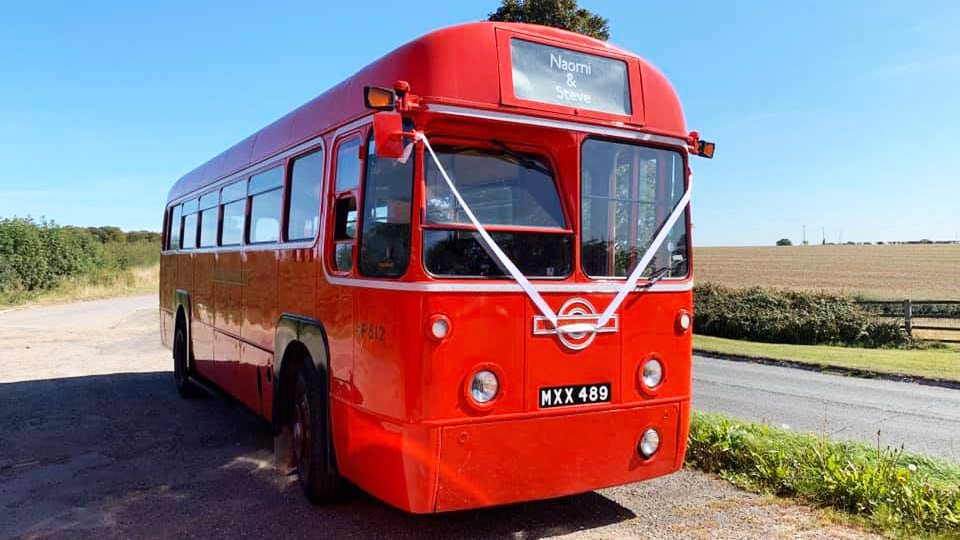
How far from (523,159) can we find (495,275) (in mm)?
769

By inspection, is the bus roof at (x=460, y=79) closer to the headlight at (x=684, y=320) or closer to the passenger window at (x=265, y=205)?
the passenger window at (x=265, y=205)

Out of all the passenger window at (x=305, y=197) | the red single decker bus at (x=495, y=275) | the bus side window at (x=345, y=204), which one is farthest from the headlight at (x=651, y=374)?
the passenger window at (x=305, y=197)

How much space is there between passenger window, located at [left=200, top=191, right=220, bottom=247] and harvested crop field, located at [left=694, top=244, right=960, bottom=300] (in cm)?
3124

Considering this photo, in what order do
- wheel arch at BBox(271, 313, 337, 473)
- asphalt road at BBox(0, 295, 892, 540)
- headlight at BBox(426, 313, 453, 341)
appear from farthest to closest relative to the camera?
wheel arch at BBox(271, 313, 337, 473) < asphalt road at BBox(0, 295, 892, 540) < headlight at BBox(426, 313, 453, 341)

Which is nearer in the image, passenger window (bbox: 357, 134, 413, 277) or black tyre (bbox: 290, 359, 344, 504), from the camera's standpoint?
passenger window (bbox: 357, 134, 413, 277)

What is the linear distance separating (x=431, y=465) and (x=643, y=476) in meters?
1.57

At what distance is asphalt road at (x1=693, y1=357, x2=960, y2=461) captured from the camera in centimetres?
871

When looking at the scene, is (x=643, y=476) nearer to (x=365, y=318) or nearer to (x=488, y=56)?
(x=365, y=318)

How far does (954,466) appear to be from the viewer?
6145mm

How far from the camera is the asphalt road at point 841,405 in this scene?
343 inches

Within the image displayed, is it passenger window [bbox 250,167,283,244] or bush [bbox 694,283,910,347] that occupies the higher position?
passenger window [bbox 250,167,283,244]

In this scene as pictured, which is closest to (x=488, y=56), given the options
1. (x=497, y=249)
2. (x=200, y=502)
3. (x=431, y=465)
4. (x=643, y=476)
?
(x=497, y=249)

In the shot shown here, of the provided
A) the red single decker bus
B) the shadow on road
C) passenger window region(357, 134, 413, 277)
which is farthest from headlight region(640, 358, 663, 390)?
passenger window region(357, 134, 413, 277)

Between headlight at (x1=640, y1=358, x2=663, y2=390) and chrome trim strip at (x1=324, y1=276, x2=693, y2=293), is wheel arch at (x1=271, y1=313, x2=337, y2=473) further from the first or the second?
headlight at (x1=640, y1=358, x2=663, y2=390)
